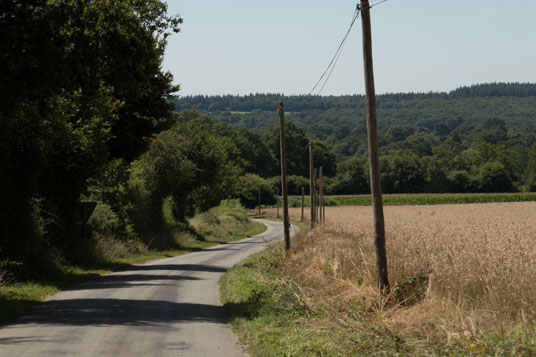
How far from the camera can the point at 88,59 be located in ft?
48.1

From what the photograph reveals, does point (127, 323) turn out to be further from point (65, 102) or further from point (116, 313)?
point (65, 102)

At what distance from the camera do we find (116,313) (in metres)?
14.6

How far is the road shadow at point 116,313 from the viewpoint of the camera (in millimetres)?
13398

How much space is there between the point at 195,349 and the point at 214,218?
51598mm

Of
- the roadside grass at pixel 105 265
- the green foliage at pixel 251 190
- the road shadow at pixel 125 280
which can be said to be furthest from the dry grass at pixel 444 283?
the green foliage at pixel 251 190

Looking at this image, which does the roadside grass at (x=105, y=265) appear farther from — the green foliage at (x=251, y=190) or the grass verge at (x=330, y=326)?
the green foliage at (x=251, y=190)

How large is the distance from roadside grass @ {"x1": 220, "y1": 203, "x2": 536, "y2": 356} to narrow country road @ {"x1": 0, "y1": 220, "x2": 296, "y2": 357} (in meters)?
0.74

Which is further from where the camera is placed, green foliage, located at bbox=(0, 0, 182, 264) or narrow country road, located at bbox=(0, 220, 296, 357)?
green foliage, located at bbox=(0, 0, 182, 264)

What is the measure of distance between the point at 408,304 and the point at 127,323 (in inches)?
225

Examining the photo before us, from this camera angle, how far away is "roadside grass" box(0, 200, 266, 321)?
16.4m

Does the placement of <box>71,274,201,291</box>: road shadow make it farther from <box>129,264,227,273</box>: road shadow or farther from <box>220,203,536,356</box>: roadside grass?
<box>220,203,536,356</box>: roadside grass

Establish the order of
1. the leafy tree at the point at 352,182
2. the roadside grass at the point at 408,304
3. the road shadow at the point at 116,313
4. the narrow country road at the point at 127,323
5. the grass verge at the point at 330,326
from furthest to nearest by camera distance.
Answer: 1. the leafy tree at the point at 352,182
2. the road shadow at the point at 116,313
3. the narrow country road at the point at 127,323
4. the roadside grass at the point at 408,304
5. the grass verge at the point at 330,326

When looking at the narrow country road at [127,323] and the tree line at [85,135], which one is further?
the tree line at [85,135]

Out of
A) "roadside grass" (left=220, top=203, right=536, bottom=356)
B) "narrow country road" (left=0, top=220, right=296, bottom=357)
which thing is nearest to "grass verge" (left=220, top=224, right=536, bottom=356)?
"roadside grass" (left=220, top=203, right=536, bottom=356)
